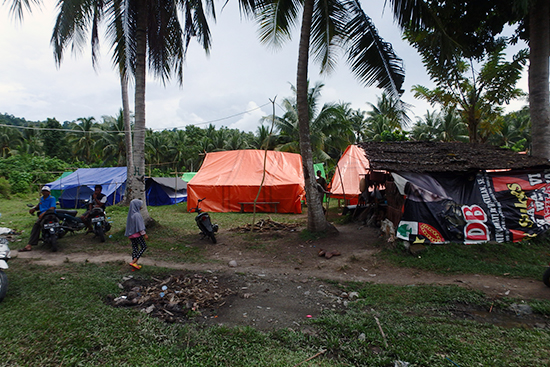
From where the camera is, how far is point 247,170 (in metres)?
15.2

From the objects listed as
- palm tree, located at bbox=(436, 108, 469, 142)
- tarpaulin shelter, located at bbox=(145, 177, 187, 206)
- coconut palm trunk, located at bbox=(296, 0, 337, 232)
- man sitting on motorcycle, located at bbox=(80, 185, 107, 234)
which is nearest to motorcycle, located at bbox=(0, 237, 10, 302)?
man sitting on motorcycle, located at bbox=(80, 185, 107, 234)

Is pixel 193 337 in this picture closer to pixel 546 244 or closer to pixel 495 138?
pixel 546 244

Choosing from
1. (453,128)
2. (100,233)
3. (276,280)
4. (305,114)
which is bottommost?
(276,280)

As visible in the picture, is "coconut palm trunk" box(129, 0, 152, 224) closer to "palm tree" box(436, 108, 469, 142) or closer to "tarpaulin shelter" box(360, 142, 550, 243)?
"tarpaulin shelter" box(360, 142, 550, 243)

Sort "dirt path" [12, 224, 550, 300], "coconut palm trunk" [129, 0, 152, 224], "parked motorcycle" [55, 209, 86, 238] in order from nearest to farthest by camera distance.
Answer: "dirt path" [12, 224, 550, 300] < "parked motorcycle" [55, 209, 86, 238] < "coconut palm trunk" [129, 0, 152, 224]

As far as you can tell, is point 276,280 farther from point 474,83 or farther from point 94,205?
point 474,83

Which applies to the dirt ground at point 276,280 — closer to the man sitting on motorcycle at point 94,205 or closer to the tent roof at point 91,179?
the man sitting on motorcycle at point 94,205

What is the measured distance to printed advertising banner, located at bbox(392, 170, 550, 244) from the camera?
22.5ft

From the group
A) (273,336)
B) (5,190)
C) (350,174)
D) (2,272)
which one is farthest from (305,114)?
(5,190)

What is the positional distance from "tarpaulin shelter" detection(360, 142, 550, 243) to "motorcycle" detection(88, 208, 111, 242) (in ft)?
24.5

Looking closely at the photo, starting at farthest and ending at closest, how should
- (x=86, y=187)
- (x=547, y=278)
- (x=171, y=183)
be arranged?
1. (x=171, y=183)
2. (x=86, y=187)
3. (x=547, y=278)

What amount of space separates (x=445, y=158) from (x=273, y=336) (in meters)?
6.71

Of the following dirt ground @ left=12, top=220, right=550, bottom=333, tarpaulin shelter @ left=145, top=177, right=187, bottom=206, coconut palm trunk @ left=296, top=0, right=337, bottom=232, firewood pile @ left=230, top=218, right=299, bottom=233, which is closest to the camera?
dirt ground @ left=12, top=220, right=550, bottom=333

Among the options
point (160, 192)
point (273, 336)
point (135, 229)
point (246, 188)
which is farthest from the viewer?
point (160, 192)
